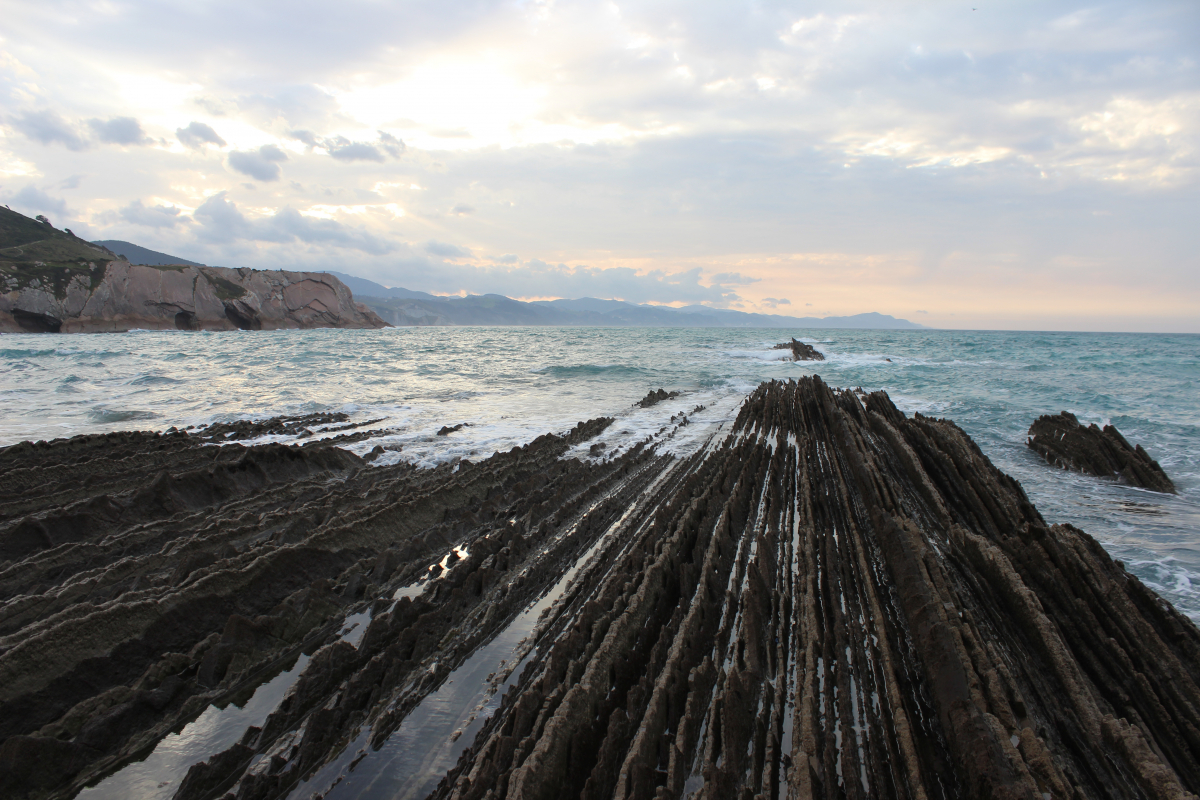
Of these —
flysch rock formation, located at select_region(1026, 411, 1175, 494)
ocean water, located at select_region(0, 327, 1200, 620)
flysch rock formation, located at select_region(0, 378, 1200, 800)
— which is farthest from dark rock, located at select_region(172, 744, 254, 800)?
flysch rock formation, located at select_region(1026, 411, 1175, 494)

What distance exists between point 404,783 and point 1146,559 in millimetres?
8599

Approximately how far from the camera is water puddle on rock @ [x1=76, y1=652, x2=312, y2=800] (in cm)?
283

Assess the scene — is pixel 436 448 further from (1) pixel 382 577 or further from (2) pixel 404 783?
(2) pixel 404 783

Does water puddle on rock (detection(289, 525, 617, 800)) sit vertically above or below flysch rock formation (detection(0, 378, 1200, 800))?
below

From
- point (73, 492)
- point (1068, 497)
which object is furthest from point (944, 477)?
point (73, 492)

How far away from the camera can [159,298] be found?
6731 cm

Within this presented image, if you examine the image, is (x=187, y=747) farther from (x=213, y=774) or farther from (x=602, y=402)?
(x=602, y=402)

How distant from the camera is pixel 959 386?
23.4 m

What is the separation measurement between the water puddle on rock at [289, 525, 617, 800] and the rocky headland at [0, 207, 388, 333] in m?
81.3

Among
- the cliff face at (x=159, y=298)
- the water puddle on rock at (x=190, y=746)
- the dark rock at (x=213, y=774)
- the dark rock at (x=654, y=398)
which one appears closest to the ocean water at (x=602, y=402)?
the dark rock at (x=654, y=398)

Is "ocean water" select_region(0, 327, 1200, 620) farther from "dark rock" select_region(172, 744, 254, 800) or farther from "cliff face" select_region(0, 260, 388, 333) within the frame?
"cliff face" select_region(0, 260, 388, 333)

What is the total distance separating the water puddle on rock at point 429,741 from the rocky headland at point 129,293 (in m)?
81.3

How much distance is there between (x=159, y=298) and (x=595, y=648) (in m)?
89.1

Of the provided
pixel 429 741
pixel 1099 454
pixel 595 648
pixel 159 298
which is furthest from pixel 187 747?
pixel 159 298
